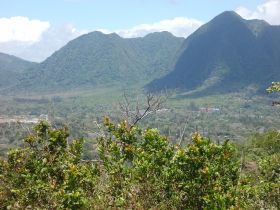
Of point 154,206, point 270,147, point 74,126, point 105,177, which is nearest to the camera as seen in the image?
point 154,206

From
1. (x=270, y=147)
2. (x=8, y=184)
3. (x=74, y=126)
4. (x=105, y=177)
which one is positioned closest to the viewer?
(x=105, y=177)

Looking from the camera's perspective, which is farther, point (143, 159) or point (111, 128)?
point (111, 128)

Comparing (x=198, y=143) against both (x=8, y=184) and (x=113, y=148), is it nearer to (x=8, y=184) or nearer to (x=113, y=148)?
(x=113, y=148)

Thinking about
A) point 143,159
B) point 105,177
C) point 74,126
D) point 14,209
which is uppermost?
point 143,159

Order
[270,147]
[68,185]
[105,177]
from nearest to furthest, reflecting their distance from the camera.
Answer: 1. [68,185]
2. [105,177]
3. [270,147]

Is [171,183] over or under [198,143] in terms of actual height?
under

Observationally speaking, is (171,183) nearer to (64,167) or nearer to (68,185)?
(68,185)

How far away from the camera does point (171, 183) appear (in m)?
13.3

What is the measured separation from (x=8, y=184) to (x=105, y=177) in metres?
5.28

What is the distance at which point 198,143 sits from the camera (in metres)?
13.3

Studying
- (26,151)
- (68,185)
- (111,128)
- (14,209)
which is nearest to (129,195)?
(68,185)

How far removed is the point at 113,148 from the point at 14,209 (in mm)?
4930

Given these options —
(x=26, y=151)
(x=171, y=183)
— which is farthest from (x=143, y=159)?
(x=26, y=151)

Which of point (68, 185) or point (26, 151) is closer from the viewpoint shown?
point (68, 185)
